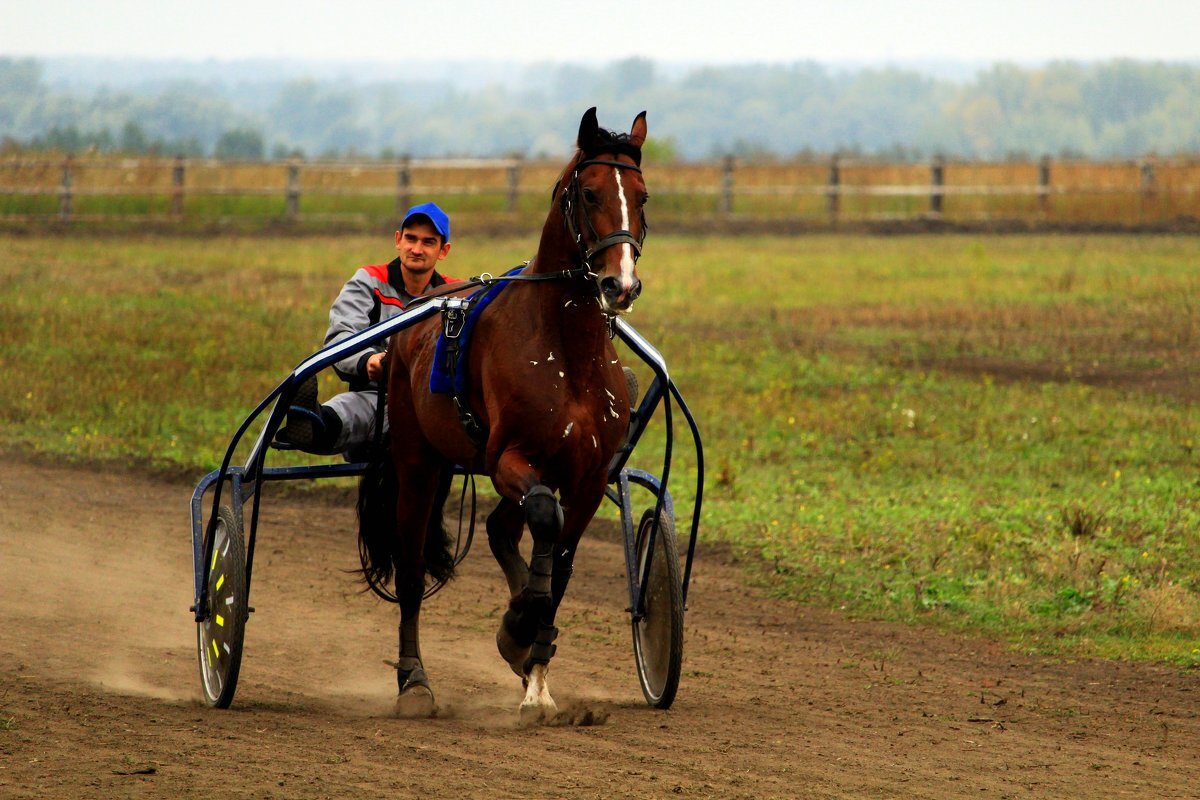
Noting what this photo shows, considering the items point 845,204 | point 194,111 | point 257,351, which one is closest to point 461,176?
point 845,204

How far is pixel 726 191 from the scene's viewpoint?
34312mm

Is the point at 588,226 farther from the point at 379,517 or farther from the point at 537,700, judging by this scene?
the point at 379,517

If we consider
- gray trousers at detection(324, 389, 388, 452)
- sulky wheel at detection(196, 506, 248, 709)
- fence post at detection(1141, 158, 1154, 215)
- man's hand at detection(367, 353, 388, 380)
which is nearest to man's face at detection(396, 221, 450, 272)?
man's hand at detection(367, 353, 388, 380)

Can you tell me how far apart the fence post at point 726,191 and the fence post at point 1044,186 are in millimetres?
6196

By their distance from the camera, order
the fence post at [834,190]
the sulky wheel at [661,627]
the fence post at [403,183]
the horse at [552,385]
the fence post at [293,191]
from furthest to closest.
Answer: the fence post at [834,190]
the fence post at [403,183]
the fence post at [293,191]
the sulky wheel at [661,627]
the horse at [552,385]

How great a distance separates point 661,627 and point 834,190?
2823cm

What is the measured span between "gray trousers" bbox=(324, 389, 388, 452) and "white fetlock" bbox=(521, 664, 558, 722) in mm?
1477

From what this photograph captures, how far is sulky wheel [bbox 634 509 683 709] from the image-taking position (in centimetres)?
658

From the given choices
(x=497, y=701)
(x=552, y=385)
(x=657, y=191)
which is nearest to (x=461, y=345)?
(x=552, y=385)

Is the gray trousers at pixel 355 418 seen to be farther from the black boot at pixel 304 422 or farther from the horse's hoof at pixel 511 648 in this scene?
the horse's hoof at pixel 511 648

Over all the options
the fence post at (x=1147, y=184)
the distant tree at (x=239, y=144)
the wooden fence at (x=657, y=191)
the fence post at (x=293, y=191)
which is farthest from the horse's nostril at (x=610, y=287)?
the distant tree at (x=239, y=144)

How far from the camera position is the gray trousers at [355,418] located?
7.25 metres

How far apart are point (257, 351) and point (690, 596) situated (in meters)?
8.05

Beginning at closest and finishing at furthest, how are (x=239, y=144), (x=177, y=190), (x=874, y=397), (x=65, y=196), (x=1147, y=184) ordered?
1. (x=874, y=397)
2. (x=65, y=196)
3. (x=177, y=190)
4. (x=1147, y=184)
5. (x=239, y=144)
